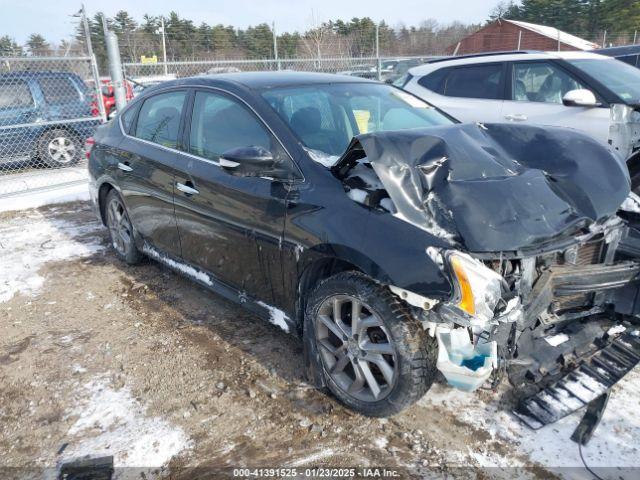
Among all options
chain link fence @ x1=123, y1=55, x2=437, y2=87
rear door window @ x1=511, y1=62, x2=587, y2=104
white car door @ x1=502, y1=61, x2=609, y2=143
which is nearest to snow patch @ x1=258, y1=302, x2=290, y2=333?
white car door @ x1=502, y1=61, x2=609, y2=143

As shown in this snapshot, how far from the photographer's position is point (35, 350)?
349 cm

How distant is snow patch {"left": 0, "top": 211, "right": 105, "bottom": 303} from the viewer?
4645mm

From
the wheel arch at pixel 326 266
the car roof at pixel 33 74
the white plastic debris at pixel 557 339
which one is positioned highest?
the car roof at pixel 33 74

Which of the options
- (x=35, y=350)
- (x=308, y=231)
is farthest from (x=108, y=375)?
(x=308, y=231)

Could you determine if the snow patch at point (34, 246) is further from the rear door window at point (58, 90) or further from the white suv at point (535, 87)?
the white suv at point (535, 87)

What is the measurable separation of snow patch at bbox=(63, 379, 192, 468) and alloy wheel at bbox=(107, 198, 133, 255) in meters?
2.08

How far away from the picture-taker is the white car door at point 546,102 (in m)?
5.73

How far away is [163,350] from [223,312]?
0.63m

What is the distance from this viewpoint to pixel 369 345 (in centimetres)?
255

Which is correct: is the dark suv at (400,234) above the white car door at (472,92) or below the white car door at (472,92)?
below

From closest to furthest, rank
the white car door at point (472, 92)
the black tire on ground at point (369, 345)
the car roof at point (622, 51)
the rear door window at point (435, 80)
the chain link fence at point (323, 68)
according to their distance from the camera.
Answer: the black tire on ground at point (369, 345) < the white car door at point (472, 92) < the rear door window at point (435, 80) < the car roof at point (622, 51) < the chain link fence at point (323, 68)

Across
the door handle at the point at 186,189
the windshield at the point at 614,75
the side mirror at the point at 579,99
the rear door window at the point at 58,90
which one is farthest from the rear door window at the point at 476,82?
the rear door window at the point at 58,90

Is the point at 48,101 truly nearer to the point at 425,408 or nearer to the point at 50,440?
the point at 50,440

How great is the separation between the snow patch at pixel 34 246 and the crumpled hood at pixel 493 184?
12.0 feet
